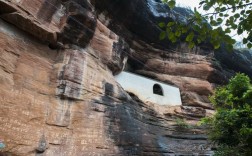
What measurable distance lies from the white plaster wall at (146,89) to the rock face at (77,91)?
594mm

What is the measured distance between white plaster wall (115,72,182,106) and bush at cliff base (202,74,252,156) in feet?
16.5

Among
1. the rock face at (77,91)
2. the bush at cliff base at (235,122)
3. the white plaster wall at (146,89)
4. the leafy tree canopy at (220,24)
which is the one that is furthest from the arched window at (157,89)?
the leafy tree canopy at (220,24)

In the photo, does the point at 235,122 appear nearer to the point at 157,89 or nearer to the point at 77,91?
the point at 77,91

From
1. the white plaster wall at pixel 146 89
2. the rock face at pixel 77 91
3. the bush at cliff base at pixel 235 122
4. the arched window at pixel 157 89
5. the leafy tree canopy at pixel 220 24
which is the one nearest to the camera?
the leafy tree canopy at pixel 220 24

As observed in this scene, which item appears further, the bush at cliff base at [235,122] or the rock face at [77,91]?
the bush at cliff base at [235,122]

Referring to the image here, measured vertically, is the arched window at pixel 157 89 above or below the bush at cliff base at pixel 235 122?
above

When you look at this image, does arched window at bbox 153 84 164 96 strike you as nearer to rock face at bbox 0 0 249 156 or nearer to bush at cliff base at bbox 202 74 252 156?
rock face at bbox 0 0 249 156

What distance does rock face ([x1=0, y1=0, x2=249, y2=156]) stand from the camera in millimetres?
8125

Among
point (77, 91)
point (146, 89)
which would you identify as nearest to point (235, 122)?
point (77, 91)

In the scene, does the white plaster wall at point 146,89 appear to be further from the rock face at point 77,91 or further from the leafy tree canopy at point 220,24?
the leafy tree canopy at point 220,24

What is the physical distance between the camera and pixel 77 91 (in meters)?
9.71

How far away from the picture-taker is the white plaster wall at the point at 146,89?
14.2 metres

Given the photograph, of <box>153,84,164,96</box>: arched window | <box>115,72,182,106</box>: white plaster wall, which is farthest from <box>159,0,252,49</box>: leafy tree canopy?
<box>153,84,164,96</box>: arched window

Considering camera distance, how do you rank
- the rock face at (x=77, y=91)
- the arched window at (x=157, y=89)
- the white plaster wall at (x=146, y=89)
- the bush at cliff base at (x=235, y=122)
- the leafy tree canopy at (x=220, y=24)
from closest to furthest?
the leafy tree canopy at (x=220, y=24)
the rock face at (x=77, y=91)
the bush at cliff base at (x=235, y=122)
the white plaster wall at (x=146, y=89)
the arched window at (x=157, y=89)
